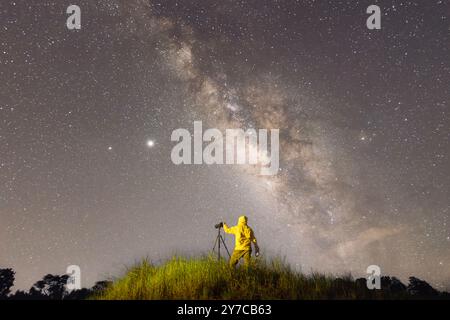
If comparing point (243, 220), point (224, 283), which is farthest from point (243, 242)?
point (224, 283)

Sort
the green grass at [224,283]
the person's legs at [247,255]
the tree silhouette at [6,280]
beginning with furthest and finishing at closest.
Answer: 1. the tree silhouette at [6,280]
2. the person's legs at [247,255]
3. the green grass at [224,283]

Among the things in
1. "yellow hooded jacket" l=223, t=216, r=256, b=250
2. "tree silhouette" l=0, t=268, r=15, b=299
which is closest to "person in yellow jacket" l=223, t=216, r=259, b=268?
"yellow hooded jacket" l=223, t=216, r=256, b=250

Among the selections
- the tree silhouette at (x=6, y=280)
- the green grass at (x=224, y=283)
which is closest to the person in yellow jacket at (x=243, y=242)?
the green grass at (x=224, y=283)

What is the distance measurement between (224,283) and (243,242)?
1984mm

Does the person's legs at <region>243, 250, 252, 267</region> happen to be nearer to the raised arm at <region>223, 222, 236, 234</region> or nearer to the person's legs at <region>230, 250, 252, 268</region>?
the person's legs at <region>230, 250, 252, 268</region>

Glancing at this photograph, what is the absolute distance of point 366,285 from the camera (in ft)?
30.1

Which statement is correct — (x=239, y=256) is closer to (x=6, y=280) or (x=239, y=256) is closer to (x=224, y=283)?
(x=224, y=283)

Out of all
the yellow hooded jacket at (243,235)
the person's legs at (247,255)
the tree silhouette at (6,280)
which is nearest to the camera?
the person's legs at (247,255)

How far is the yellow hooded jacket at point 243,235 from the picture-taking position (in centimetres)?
1054

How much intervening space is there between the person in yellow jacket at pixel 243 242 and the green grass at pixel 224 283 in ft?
2.33

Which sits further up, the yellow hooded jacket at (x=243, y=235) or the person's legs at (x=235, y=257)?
the yellow hooded jacket at (x=243, y=235)

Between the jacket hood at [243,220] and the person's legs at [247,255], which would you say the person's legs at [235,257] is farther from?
the jacket hood at [243,220]
